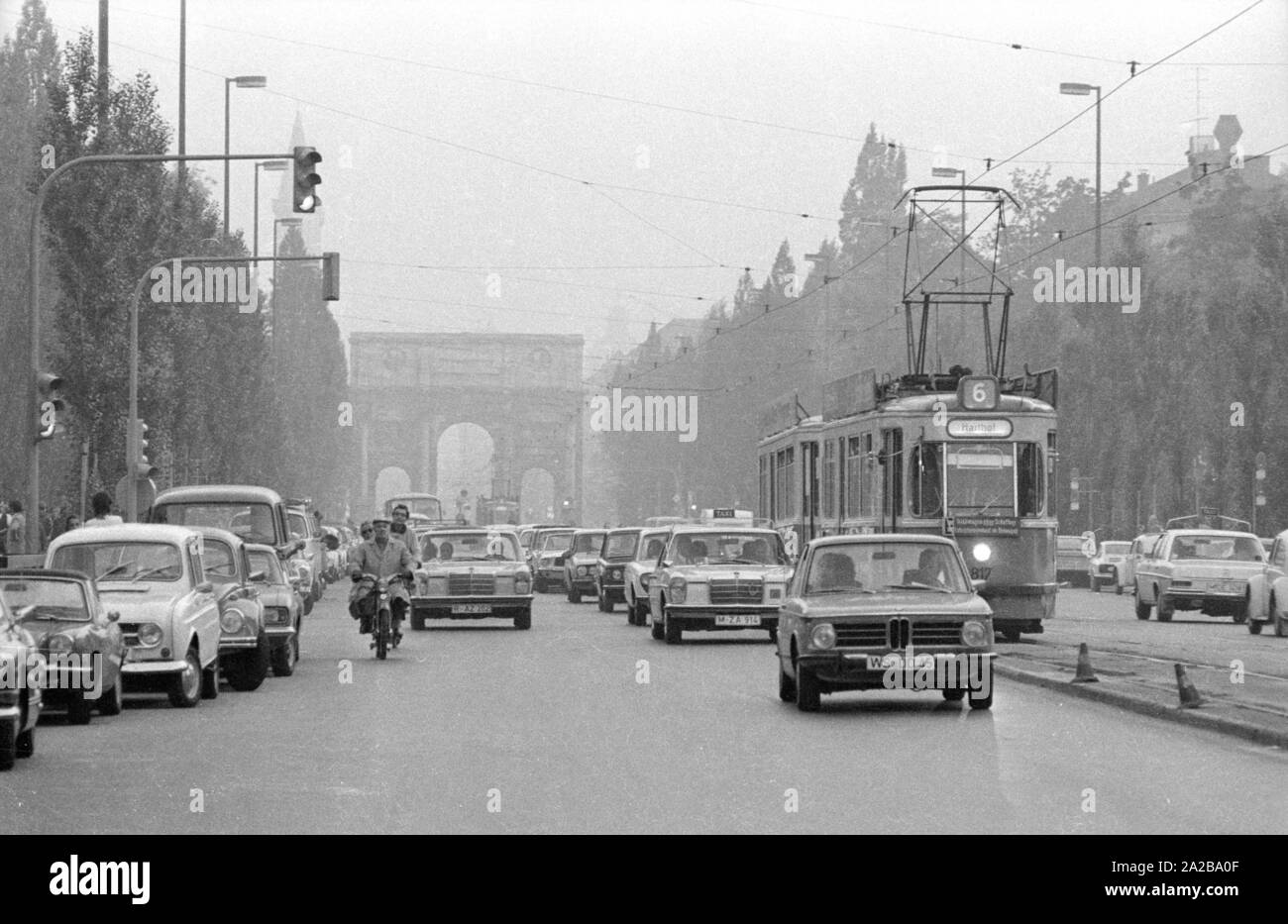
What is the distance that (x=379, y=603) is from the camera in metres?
27.9

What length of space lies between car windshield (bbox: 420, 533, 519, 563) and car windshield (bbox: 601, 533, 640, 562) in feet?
32.7

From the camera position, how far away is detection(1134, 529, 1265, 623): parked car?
131 feet

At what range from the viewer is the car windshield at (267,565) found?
2533 centimetres

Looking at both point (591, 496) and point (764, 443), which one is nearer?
→ point (764, 443)

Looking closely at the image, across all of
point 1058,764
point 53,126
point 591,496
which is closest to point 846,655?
point 1058,764

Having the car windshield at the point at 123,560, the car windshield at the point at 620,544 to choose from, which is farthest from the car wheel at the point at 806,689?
the car windshield at the point at 620,544

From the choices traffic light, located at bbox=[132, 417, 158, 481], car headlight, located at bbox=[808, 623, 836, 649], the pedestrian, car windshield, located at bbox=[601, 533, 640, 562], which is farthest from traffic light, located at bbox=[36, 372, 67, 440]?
car windshield, located at bbox=[601, 533, 640, 562]

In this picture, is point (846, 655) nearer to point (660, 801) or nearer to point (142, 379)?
point (660, 801)

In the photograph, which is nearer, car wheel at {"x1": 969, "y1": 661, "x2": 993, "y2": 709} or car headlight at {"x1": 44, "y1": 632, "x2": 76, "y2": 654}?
car headlight at {"x1": 44, "y1": 632, "x2": 76, "y2": 654}

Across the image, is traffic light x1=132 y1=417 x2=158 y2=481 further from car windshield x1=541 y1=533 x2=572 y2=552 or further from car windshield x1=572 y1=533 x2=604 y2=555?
car windshield x1=541 y1=533 x2=572 y2=552

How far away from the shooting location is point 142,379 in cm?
4978

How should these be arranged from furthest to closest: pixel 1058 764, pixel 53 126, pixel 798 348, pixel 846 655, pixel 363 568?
pixel 798 348
pixel 53 126
pixel 363 568
pixel 846 655
pixel 1058 764
